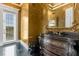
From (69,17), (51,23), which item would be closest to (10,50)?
(51,23)

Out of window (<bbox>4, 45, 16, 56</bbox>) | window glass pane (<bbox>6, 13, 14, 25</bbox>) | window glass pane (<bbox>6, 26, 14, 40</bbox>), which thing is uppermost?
window glass pane (<bbox>6, 13, 14, 25</bbox>)

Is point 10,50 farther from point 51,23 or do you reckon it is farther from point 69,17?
point 69,17

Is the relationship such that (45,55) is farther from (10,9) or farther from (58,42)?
(10,9)

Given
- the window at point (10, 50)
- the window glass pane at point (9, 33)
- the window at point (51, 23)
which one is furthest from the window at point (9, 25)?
the window at point (51, 23)

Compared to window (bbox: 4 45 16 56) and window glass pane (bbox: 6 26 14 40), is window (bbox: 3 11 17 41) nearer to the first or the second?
window glass pane (bbox: 6 26 14 40)

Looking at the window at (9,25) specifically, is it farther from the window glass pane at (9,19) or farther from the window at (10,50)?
the window at (10,50)

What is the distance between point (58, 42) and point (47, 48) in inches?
6.7

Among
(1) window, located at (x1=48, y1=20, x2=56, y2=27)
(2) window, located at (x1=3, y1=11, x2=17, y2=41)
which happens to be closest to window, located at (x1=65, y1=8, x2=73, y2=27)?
(1) window, located at (x1=48, y1=20, x2=56, y2=27)

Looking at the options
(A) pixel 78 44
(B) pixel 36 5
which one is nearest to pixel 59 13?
(B) pixel 36 5

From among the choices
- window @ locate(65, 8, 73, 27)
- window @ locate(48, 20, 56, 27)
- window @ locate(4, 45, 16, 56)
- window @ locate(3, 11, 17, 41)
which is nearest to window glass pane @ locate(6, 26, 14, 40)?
window @ locate(3, 11, 17, 41)

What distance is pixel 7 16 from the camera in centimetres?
210

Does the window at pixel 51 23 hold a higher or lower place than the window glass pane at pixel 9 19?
lower

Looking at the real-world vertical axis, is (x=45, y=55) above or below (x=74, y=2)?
below

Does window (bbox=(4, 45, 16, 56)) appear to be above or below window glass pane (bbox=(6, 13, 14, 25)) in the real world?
below
